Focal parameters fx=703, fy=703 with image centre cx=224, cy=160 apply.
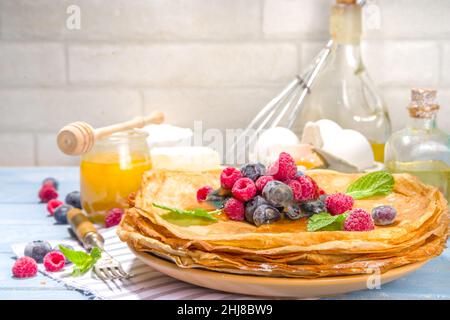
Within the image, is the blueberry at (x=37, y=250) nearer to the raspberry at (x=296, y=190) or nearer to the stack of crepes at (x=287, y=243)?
the stack of crepes at (x=287, y=243)

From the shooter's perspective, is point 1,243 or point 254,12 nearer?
point 1,243

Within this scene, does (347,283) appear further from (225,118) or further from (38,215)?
(225,118)

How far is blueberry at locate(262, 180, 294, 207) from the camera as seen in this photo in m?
0.96

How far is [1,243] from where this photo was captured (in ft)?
3.85

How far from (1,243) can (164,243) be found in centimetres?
41

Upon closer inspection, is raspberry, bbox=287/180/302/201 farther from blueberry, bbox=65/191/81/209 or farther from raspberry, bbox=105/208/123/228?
blueberry, bbox=65/191/81/209

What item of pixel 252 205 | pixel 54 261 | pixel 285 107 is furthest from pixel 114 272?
pixel 285 107

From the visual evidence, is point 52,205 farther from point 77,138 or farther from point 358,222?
point 358,222

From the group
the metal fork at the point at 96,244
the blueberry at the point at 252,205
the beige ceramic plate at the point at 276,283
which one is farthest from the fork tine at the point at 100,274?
the blueberry at the point at 252,205

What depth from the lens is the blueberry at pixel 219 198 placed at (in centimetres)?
105

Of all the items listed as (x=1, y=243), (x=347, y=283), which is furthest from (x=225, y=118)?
(x=347, y=283)

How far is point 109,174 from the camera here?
1.28 metres

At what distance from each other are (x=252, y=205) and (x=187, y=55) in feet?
2.90

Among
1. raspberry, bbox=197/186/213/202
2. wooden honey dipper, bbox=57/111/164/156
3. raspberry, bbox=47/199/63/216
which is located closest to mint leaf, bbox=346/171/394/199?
raspberry, bbox=197/186/213/202
